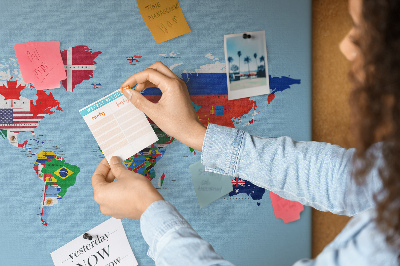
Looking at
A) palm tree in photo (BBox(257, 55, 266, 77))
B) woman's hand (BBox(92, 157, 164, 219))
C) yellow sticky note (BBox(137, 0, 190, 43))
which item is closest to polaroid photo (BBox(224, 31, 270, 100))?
palm tree in photo (BBox(257, 55, 266, 77))

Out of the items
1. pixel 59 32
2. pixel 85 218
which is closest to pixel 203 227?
pixel 85 218

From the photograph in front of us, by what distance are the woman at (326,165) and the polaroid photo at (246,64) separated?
0.16m

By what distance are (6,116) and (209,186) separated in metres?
0.50

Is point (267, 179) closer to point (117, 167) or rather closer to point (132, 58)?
point (117, 167)

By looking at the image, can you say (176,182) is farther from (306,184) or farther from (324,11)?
(324,11)

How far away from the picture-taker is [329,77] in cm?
89

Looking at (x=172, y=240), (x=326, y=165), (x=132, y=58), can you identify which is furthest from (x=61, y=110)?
(x=326, y=165)

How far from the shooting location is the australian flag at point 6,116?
0.79 metres

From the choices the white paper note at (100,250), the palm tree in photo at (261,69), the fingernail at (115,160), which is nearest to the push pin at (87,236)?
the white paper note at (100,250)

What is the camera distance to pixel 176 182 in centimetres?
84

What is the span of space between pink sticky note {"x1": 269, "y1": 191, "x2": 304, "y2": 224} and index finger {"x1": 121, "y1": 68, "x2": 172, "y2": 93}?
1.27ft

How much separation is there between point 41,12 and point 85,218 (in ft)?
1.61

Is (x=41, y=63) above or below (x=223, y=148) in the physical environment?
above

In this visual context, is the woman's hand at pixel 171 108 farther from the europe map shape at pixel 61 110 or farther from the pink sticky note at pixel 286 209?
the pink sticky note at pixel 286 209
